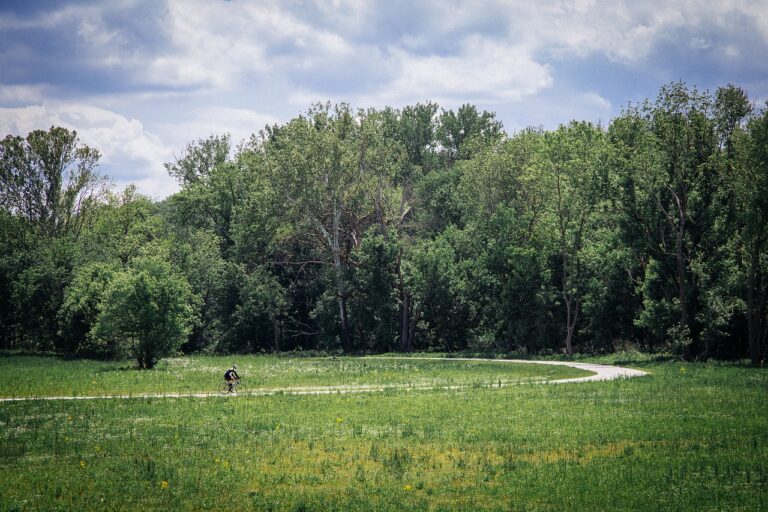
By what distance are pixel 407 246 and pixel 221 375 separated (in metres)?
36.2

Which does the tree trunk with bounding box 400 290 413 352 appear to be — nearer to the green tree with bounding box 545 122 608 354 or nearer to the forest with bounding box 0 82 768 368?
the forest with bounding box 0 82 768 368

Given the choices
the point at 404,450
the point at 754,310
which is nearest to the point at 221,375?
the point at 404,450

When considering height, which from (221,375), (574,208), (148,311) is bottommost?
(221,375)

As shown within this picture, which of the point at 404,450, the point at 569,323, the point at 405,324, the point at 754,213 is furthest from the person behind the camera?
the point at 405,324

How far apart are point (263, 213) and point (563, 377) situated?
47915 mm

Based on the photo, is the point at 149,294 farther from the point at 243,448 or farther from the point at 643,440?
the point at 643,440

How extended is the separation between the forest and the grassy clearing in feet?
15.5

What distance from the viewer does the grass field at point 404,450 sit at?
707 inches

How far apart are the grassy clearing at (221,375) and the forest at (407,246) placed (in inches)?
186

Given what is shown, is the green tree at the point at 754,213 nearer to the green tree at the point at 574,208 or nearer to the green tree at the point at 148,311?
the green tree at the point at 574,208

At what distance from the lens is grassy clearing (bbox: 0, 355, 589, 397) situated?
40719mm

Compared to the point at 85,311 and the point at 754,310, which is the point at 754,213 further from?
the point at 85,311

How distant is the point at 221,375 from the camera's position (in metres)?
50.3

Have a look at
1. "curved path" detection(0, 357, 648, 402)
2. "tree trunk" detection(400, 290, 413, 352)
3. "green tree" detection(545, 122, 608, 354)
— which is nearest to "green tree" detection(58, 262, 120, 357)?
"tree trunk" detection(400, 290, 413, 352)
